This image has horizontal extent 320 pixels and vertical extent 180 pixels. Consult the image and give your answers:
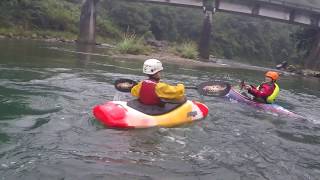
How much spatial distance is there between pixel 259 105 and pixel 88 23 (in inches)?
1129

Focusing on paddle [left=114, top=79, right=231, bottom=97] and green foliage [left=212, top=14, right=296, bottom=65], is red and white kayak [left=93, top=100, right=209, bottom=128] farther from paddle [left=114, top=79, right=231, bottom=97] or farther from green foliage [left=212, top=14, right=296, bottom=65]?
green foliage [left=212, top=14, right=296, bottom=65]

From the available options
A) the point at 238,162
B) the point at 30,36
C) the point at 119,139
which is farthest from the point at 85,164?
the point at 30,36

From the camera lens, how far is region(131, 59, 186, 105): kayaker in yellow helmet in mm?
8586

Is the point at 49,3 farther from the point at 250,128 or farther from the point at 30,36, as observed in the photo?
the point at 250,128

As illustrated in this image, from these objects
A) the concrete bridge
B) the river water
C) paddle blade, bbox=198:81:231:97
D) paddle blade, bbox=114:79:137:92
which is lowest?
the river water

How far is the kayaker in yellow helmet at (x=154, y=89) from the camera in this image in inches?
338

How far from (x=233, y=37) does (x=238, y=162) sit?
5880 cm

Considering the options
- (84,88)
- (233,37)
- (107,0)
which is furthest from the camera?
(233,37)

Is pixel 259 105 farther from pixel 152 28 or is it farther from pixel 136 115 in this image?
pixel 152 28

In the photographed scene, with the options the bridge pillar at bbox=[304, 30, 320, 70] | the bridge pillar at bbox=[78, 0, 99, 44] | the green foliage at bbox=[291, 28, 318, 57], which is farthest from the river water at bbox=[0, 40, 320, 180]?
the green foliage at bbox=[291, 28, 318, 57]

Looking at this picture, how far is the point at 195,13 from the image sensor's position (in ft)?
218

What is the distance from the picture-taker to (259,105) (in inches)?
491

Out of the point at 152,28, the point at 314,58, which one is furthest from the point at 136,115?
the point at 152,28

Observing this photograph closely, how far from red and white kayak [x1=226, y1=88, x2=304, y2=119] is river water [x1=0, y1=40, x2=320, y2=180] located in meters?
0.23
